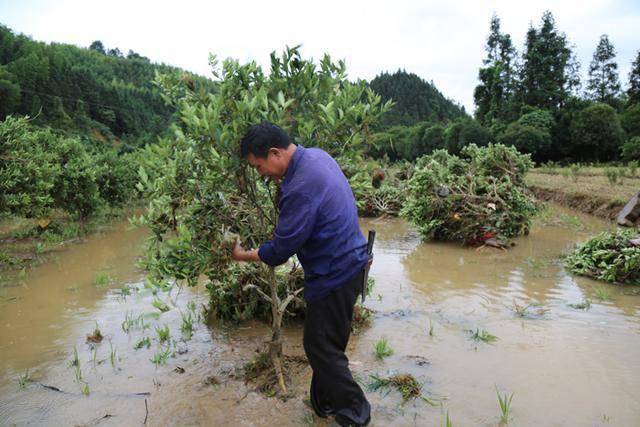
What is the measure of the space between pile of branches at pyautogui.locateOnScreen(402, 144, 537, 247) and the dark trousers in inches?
274

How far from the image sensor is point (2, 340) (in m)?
5.00

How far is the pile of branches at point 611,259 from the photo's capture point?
254 inches

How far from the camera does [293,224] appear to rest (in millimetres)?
2855

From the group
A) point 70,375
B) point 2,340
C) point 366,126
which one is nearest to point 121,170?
point 2,340

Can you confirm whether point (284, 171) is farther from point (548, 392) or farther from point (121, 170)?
point (121, 170)

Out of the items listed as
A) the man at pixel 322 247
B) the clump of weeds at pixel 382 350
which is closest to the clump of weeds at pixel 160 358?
the man at pixel 322 247

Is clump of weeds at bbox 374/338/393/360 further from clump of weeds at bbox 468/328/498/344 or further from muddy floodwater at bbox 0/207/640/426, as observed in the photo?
clump of weeds at bbox 468/328/498/344

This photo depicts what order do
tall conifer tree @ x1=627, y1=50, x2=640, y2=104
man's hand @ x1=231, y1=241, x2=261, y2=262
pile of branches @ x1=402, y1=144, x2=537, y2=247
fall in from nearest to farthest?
1. man's hand @ x1=231, y1=241, x2=261, y2=262
2. pile of branches @ x1=402, y1=144, x2=537, y2=247
3. tall conifer tree @ x1=627, y1=50, x2=640, y2=104

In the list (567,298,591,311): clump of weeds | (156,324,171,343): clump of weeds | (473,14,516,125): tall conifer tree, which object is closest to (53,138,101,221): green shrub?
(156,324,171,343): clump of weeds

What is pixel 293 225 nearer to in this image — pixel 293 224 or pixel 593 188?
pixel 293 224

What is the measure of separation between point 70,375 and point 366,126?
3341 millimetres

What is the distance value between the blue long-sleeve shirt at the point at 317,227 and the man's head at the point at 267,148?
60mm

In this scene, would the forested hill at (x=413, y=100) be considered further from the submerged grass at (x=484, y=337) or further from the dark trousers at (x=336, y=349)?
the dark trousers at (x=336, y=349)

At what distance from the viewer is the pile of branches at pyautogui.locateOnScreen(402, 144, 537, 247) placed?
378 inches
